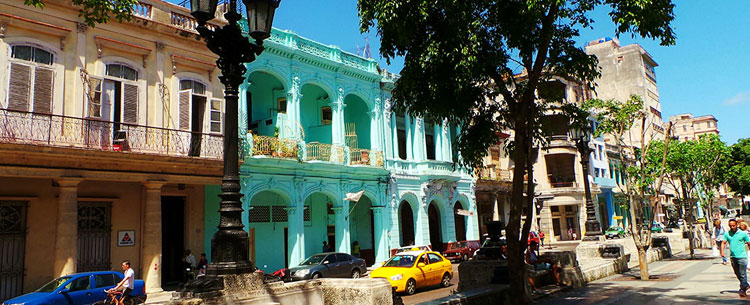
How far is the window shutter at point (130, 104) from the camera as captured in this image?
1562 cm

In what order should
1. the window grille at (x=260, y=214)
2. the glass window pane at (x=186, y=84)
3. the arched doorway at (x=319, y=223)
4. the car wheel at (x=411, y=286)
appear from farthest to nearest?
the arched doorway at (x=319, y=223)
the window grille at (x=260, y=214)
the glass window pane at (x=186, y=84)
the car wheel at (x=411, y=286)

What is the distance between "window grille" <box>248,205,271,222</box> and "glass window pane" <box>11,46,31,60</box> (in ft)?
32.0

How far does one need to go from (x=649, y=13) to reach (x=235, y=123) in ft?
21.2

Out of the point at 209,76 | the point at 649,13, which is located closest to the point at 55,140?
the point at 209,76

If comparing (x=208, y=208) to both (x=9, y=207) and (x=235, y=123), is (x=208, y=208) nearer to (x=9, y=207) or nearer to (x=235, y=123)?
(x=9, y=207)

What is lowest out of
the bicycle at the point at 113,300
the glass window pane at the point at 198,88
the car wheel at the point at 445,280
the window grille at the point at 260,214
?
the car wheel at the point at 445,280

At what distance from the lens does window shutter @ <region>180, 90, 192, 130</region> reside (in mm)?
17062

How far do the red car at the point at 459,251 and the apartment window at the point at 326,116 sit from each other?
922 centimetres

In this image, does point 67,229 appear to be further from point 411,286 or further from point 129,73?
point 411,286

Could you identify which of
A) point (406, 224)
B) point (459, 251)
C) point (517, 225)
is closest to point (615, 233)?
point (459, 251)

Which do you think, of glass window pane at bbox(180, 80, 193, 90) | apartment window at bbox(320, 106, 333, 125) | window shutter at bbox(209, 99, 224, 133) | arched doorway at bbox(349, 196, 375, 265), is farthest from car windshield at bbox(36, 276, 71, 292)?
arched doorway at bbox(349, 196, 375, 265)

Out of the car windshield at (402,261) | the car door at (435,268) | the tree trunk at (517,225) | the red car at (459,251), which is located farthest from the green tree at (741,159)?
the tree trunk at (517,225)

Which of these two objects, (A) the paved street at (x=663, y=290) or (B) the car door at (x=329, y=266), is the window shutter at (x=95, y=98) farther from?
(A) the paved street at (x=663, y=290)

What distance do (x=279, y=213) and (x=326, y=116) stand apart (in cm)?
549
